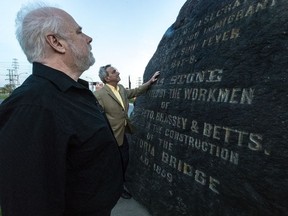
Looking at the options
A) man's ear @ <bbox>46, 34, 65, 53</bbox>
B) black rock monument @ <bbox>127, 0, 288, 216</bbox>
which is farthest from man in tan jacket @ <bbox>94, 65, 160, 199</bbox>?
man's ear @ <bbox>46, 34, 65, 53</bbox>

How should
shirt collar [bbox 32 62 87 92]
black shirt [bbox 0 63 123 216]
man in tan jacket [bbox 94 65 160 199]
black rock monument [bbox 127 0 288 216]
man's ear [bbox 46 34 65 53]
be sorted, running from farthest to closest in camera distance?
1. man in tan jacket [bbox 94 65 160 199]
2. black rock monument [bbox 127 0 288 216]
3. man's ear [bbox 46 34 65 53]
4. shirt collar [bbox 32 62 87 92]
5. black shirt [bbox 0 63 123 216]

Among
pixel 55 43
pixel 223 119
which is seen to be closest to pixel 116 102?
pixel 223 119

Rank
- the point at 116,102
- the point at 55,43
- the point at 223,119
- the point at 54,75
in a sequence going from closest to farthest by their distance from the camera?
the point at 54,75, the point at 55,43, the point at 223,119, the point at 116,102

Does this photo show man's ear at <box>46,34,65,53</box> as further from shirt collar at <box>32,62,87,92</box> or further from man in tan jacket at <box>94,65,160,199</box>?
man in tan jacket at <box>94,65,160,199</box>

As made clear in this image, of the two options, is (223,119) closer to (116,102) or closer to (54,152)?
(54,152)

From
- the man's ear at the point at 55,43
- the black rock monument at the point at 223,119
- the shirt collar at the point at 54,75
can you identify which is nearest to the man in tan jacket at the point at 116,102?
the black rock monument at the point at 223,119

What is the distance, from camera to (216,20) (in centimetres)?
341

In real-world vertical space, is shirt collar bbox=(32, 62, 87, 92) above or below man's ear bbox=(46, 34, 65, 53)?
below

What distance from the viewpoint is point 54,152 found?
1.65 meters

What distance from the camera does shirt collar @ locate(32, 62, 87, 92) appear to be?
1.84m

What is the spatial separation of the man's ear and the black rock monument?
1404mm

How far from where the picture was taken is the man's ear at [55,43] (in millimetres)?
1956

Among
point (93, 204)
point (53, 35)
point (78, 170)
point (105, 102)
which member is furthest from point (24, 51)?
point (105, 102)

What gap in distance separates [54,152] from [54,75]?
462 millimetres
